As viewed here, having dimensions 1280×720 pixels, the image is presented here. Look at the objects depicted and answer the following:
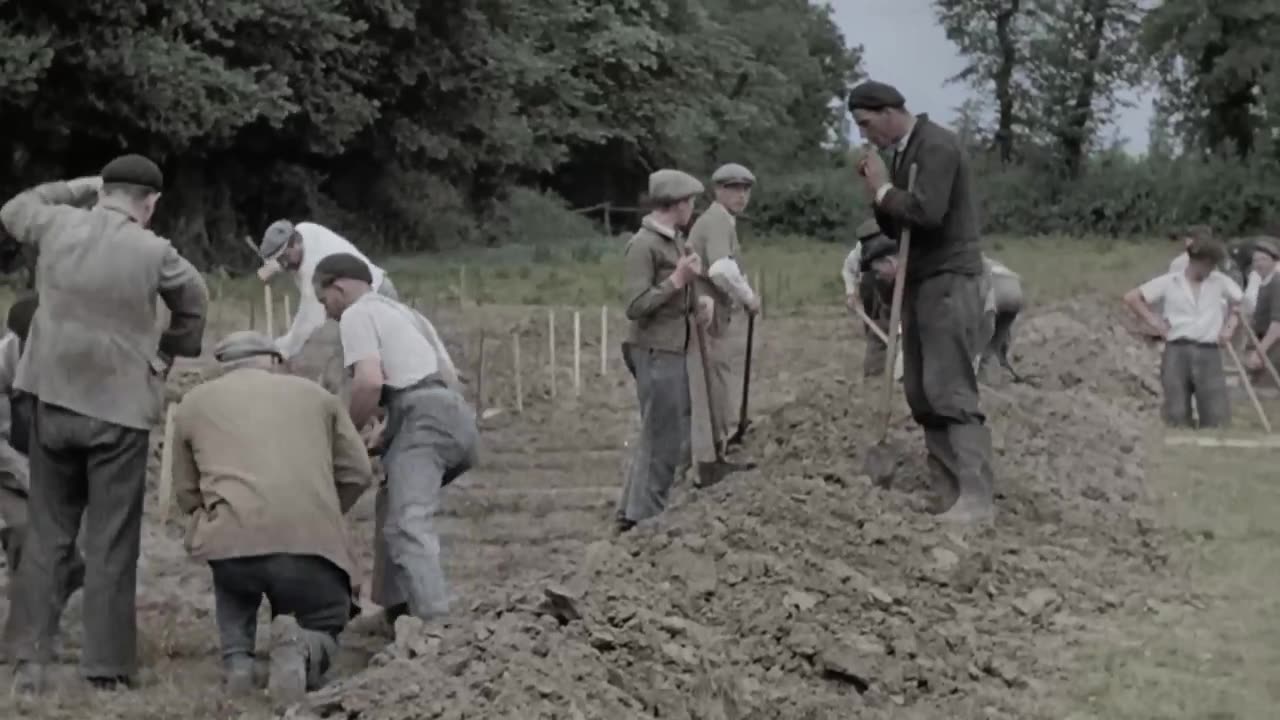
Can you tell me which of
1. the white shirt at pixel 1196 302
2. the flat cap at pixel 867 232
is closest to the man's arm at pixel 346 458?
the flat cap at pixel 867 232

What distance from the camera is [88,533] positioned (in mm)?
6559

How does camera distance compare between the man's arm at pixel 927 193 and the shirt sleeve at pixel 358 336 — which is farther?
the man's arm at pixel 927 193

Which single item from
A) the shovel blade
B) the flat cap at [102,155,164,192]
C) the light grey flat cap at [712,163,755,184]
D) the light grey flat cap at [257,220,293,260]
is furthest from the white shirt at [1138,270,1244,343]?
the flat cap at [102,155,164,192]

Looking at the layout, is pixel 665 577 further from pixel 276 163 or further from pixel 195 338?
pixel 276 163

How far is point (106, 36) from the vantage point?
77.4 feet

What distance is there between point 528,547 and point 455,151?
77.4ft

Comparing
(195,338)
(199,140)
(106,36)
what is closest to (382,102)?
(199,140)

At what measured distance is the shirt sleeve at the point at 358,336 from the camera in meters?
6.82

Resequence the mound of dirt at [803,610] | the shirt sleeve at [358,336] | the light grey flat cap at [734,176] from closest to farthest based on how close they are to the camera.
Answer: the mound of dirt at [803,610]
the shirt sleeve at [358,336]
the light grey flat cap at [734,176]

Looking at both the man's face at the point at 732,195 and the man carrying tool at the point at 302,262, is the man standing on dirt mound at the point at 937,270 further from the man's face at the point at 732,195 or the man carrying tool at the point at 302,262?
the man carrying tool at the point at 302,262

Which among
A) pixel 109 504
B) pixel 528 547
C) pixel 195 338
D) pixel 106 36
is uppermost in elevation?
pixel 106 36

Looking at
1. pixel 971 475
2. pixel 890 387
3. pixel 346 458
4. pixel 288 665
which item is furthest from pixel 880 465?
pixel 288 665

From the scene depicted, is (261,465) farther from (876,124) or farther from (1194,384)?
(1194,384)

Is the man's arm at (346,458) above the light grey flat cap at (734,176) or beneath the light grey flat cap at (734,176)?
beneath
